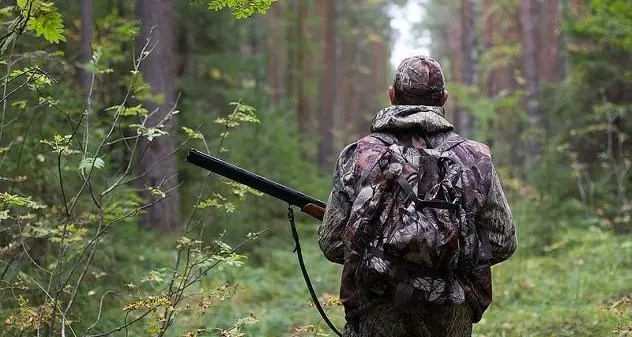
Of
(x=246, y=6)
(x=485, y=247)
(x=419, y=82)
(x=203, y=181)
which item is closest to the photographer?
(x=485, y=247)

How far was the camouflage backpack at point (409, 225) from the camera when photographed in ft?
10.0

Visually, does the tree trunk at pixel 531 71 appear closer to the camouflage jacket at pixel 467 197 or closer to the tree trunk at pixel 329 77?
the tree trunk at pixel 329 77

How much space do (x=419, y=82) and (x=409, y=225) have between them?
805mm

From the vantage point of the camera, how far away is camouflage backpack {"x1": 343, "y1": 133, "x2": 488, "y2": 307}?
10.0 ft

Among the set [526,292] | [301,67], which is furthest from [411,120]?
[301,67]

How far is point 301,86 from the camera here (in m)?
29.1

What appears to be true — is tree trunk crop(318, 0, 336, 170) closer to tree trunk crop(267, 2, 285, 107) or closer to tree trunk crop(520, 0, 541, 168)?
tree trunk crop(267, 2, 285, 107)

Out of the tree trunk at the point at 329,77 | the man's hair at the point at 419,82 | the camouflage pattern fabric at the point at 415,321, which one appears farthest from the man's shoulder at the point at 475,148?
the tree trunk at the point at 329,77

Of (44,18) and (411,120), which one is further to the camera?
(44,18)

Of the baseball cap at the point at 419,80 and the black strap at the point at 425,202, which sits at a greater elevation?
the baseball cap at the point at 419,80

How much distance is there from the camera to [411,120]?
3338 mm

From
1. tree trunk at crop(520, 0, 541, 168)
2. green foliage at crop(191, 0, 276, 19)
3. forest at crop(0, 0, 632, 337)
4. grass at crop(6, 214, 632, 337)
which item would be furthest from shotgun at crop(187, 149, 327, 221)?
tree trunk at crop(520, 0, 541, 168)

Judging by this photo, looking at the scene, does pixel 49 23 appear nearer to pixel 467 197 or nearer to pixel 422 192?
pixel 422 192

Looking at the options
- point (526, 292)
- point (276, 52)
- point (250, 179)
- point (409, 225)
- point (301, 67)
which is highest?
point (409, 225)
